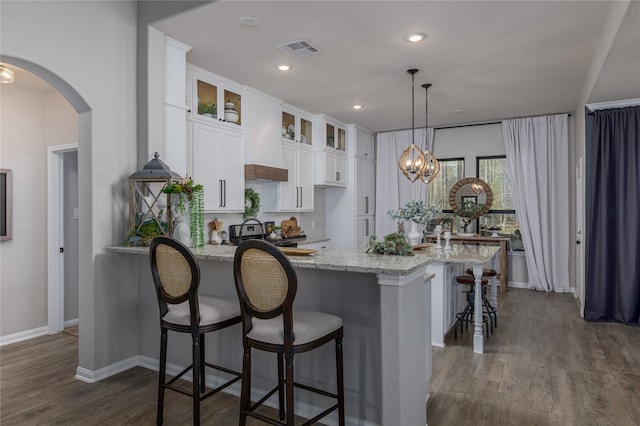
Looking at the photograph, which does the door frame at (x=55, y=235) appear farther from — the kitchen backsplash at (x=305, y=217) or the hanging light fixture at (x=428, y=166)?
the hanging light fixture at (x=428, y=166)

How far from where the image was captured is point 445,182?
24.3ft

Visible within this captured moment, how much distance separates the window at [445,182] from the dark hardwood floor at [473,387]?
338 centimetres

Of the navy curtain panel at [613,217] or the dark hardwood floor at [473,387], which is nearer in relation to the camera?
the dark hardwood floor at [473,387]

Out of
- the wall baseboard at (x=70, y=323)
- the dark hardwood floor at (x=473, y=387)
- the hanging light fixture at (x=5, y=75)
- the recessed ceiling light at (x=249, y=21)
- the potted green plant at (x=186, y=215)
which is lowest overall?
the dark hardwood floor at (x=473, y=387)

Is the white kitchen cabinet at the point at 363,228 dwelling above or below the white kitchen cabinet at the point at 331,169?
below

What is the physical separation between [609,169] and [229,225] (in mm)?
4447

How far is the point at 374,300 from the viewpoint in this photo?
2.38 meters

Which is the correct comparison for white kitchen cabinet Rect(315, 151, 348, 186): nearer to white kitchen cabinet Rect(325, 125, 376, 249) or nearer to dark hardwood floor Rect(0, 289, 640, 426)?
white kitchen cabinet Rect(325, 125, 376, 249)

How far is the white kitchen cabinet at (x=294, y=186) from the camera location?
559 centimetres

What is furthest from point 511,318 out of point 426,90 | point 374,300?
point 374,300

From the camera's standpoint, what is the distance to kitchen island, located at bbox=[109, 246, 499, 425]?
82.7 inches

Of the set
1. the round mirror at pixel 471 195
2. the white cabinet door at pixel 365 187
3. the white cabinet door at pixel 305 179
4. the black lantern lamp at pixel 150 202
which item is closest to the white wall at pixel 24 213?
the black lantern lamp at pixel 150 202

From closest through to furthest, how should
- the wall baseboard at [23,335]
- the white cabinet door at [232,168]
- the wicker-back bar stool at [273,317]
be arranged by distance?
the wicker-back bar stool at [273,317] → the wall baseboard at [23,335] → the white cabinet door at [232,168]

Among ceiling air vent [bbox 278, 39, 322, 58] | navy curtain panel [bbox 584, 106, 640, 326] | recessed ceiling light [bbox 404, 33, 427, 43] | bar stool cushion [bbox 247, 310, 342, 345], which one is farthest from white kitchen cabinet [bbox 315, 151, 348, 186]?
bar stool cushion [bbox 247, 310, 342, 345]
